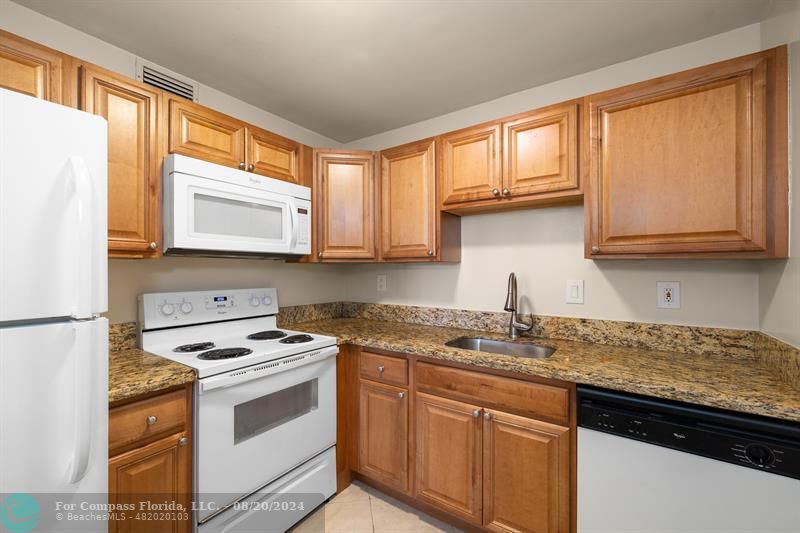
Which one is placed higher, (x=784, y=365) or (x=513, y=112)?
(x=513, y=112)

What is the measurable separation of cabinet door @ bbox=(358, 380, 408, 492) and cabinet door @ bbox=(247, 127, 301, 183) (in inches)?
52.4

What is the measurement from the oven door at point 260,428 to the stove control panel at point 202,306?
603mm

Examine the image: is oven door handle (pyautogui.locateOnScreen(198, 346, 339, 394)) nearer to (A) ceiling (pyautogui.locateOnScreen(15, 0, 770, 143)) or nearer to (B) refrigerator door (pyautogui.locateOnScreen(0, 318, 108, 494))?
(B) refrigerator door (pyautogui.locateOnScreen(0, 318, 108, 494))

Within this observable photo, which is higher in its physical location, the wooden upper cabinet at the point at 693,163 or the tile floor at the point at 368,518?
the wooden upper cabinet at the point at 693,163

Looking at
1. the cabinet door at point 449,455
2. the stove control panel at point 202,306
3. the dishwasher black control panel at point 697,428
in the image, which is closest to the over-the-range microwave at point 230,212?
the stove control panel at point 202,306

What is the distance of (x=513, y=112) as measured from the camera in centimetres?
216

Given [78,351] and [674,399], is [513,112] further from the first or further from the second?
[78,351]

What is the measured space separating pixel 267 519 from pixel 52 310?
134cm

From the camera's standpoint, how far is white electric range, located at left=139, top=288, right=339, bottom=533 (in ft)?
4.73

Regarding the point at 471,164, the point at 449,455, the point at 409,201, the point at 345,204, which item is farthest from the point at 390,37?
the point at 449,455

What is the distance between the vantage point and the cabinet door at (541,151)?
1.68m

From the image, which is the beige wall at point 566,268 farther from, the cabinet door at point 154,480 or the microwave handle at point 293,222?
the cabinet door at point 154,480

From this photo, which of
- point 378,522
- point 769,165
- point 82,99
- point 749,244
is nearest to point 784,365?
point 749,244

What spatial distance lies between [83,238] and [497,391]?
1536 millimetres
